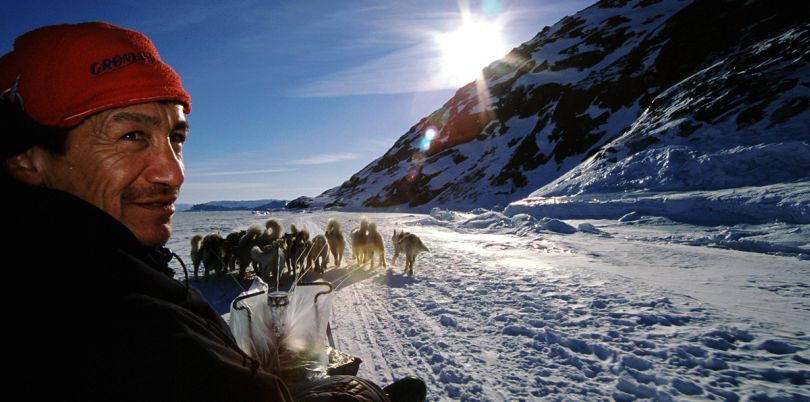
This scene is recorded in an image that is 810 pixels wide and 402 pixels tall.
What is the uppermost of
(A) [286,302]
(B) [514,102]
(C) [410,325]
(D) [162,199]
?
(B) [514,102]

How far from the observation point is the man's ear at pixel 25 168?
124cm

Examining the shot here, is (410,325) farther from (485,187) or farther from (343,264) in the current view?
(485,187)

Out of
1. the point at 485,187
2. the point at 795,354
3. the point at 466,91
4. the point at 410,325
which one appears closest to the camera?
the point at 795,354

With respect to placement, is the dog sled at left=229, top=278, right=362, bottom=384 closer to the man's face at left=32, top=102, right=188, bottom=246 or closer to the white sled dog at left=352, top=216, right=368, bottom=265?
the man's face at left=32, top=102, right=188, bottom=246

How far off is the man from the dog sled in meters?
0.97

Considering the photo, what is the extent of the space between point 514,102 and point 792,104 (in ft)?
178

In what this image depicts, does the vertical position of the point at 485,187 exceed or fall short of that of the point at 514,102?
it falls short

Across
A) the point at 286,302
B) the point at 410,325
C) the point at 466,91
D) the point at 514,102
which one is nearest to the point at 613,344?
the point at 410,325

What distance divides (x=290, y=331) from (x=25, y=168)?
2096mm

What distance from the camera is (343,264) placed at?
10.6m

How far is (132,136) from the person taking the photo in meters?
1.41

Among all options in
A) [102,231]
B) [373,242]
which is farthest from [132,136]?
[373,242]

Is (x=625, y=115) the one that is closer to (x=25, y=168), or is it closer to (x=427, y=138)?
(x=25, y=168)

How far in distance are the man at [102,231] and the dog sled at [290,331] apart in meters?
0.97
